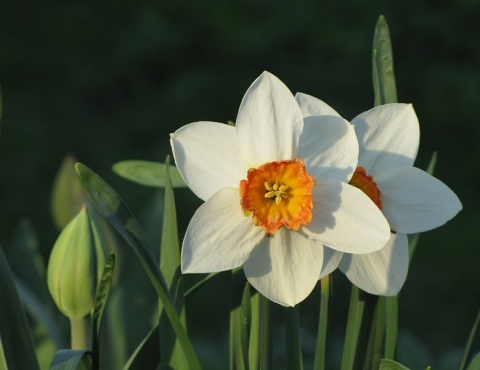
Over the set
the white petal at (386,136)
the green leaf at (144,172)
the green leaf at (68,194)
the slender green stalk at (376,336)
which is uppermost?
the white petal at (386,136)

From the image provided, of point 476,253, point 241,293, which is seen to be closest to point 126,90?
point 476,253

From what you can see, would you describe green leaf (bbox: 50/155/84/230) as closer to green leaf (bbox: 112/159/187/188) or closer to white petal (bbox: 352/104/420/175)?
green leaf (bbox: 112/159/187/188)

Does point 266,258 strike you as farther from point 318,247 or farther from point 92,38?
point 92,38

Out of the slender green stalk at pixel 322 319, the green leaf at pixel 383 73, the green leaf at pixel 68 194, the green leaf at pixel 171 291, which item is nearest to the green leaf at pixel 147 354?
the green leaf at pixel 171 291

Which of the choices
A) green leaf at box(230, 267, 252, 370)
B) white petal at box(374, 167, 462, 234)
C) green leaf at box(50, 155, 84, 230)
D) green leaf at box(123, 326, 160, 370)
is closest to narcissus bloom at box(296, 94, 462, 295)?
white petal at box(374, 167, 462, 234)

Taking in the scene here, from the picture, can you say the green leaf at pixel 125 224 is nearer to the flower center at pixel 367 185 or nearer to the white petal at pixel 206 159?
the white petal at pixel 206 159

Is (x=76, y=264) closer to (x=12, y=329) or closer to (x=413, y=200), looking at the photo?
(x=12, y=329)
